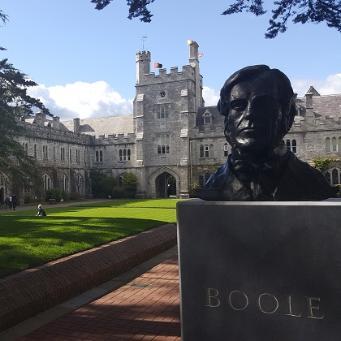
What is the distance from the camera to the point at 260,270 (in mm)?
3566

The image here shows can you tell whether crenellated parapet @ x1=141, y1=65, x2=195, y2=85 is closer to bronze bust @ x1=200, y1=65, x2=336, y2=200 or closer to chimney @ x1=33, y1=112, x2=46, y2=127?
chimney @ x1=33, y1=112, x2=46, y2=127

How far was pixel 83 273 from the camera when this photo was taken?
329 inches

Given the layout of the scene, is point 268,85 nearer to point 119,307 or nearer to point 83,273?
point 119,307

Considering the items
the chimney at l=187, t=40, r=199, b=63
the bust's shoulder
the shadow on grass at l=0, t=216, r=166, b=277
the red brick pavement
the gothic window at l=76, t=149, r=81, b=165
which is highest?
the chimney at l=187, t=40, r=199, b=63

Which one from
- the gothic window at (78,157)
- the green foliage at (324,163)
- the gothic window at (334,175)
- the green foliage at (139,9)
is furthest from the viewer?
the gothic window at (78,157)

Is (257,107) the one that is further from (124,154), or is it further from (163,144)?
(124,154)

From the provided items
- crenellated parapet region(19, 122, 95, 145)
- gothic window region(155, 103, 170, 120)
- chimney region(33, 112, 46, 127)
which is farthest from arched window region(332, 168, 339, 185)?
chimney region(33, 112, 46, 127)

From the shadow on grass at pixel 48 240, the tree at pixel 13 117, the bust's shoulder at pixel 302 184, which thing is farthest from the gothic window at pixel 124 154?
the bust's shoulder at pixel 302 184

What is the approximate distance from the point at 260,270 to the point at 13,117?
13.8 metres

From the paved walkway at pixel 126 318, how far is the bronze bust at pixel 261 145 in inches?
96.9

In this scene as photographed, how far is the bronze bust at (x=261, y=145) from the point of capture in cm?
407

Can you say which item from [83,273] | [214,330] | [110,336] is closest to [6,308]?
[110,336]

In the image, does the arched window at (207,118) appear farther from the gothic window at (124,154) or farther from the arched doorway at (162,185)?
the gothic window at (124,154)

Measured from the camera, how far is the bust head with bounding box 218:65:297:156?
405 cm
